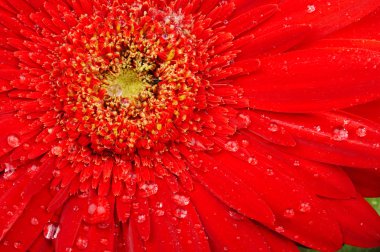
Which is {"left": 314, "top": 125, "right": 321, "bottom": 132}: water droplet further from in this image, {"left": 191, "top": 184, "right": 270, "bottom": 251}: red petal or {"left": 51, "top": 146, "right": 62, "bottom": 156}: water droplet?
{"left": 51, "top": 146, "right": 62, "bottom": 156}: water droplet

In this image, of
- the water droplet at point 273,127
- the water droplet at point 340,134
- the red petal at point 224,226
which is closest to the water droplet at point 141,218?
the red petal at point 224,226

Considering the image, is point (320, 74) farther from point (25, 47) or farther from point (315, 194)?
point (25, 47)

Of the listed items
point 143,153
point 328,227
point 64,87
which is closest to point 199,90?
point 143,153

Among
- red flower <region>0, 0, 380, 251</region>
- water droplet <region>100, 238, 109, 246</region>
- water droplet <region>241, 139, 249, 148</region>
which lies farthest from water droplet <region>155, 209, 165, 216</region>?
water droplet <region>241, 139, 249, 148</region>

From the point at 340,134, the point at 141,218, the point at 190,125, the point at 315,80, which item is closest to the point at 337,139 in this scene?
the point at 340,134

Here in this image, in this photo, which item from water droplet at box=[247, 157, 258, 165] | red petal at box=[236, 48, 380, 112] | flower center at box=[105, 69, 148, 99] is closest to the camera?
red petal at box=[236, 48, 380, 112]

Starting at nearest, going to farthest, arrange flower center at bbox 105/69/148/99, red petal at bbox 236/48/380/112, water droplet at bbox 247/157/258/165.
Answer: red petal at bbox 236/48/380/112 < water droplet at bbox 247/157/258/165 < flower center at bbox 105/69/148/99
